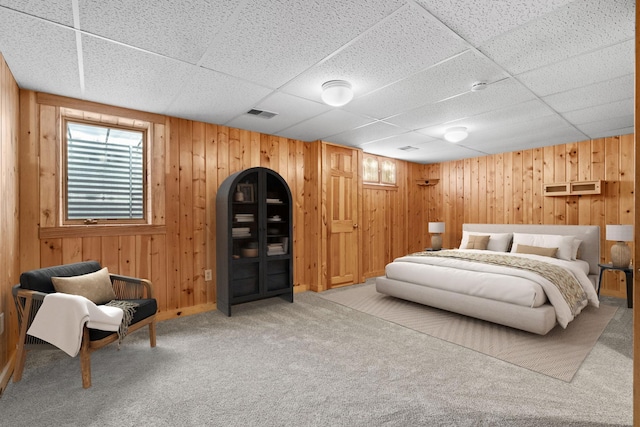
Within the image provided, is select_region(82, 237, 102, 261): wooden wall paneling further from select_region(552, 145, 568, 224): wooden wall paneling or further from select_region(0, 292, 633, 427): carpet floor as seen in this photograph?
select_region(552, 145, 568, 224): wooden wall paneling

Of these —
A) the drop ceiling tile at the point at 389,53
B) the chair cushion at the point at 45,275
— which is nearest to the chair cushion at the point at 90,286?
the chair cushion at the point at 45,275

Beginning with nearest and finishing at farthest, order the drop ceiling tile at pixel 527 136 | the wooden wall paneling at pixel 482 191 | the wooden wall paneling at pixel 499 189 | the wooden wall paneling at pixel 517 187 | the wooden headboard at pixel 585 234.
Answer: the drop ceiling tile at pixel 527 136, the wooden headboard at pixel 585 234, the wooden wall paneling at pixel 517 187, the wooden wall paneling at pixel 499 189, the wooden wall paneling at pixel 482 191

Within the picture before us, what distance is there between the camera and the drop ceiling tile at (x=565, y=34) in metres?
1.78

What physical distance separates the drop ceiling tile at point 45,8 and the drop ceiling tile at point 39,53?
2.8 inches

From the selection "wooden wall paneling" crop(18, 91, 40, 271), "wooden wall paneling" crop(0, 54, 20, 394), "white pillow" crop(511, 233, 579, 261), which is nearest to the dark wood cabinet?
"wooden wall paneling" crop(18, 91, 40, 271)

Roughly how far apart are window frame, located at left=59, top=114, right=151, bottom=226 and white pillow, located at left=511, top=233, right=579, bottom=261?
5.24 m

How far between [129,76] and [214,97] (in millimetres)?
731

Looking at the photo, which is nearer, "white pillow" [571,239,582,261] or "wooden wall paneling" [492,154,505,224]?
"white pillow" [571,239,582,261]

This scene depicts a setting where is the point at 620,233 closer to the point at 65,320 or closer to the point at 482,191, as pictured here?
the point at 482,191

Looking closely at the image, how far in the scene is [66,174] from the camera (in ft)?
10.1

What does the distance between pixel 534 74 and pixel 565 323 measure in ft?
7.53

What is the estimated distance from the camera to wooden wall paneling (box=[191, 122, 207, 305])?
382cm

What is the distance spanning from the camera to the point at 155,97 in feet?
10.1

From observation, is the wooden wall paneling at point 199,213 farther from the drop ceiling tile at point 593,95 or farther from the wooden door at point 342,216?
the drop ceiling tile at point 593,95
